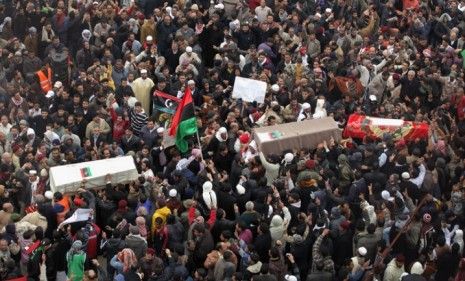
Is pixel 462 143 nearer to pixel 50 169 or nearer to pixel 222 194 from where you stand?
pixel 222 194


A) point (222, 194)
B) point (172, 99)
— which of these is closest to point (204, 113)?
point (172, 99)

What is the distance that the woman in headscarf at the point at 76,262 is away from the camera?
15.3m

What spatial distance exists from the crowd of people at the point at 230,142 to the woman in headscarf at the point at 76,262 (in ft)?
0.09

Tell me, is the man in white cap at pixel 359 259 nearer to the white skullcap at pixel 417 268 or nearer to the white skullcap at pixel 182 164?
the white skullcap at pixel 417 268

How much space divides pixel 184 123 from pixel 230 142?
841 mm

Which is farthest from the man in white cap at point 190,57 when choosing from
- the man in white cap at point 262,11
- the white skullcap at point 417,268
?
the white skullcap at point 417,268

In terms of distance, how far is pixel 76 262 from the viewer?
50.3ft

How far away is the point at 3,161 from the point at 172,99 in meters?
3.54

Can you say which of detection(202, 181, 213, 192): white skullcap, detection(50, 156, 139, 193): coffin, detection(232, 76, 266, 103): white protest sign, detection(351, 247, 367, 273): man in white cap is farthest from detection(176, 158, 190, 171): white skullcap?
detection(351, 247, 367, 273): man in white cap

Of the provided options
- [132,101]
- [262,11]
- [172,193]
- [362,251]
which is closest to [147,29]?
[262,11]

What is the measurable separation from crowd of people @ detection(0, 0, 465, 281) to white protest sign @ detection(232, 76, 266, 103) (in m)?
0.17

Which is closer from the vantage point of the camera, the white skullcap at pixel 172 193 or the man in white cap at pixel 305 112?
the white skullcap at pixel 172 193

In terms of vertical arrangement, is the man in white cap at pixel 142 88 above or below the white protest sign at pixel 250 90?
below

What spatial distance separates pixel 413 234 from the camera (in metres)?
16.2
